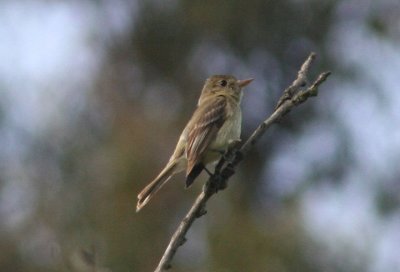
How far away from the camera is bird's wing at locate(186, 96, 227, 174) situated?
649 centimetres

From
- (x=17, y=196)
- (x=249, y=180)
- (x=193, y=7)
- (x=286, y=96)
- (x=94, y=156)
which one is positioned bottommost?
(x=286, y=96)

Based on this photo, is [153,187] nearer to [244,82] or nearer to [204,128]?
[204,128]

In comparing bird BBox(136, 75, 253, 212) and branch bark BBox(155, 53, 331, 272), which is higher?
bird BBox(136, 75, 253, 212)

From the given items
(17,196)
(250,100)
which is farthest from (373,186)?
(17,196)

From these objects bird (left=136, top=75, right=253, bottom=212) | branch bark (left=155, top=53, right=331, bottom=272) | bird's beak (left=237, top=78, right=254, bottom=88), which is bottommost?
branch bark (left=155, top=53, right=331, bottom=272)

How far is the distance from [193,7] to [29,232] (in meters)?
6.27

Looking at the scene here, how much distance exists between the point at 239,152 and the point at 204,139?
1993 millimetres

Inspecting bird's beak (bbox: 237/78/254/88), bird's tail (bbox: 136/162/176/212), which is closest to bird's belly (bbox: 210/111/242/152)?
bird's tail (bbox: 136/162/176/212)

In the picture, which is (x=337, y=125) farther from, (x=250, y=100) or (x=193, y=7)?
(x=193, y=7)

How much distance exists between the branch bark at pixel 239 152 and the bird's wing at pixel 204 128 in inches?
54.3

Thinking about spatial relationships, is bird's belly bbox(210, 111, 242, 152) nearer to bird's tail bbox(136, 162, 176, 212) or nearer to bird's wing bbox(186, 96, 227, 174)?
bird's wing bbox(186, 96, 227, 174)

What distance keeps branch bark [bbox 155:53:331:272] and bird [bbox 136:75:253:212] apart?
1.09 metres

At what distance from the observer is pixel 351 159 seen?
A: 19453 millimetres

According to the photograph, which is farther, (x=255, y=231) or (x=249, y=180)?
(x=249, y=180)
